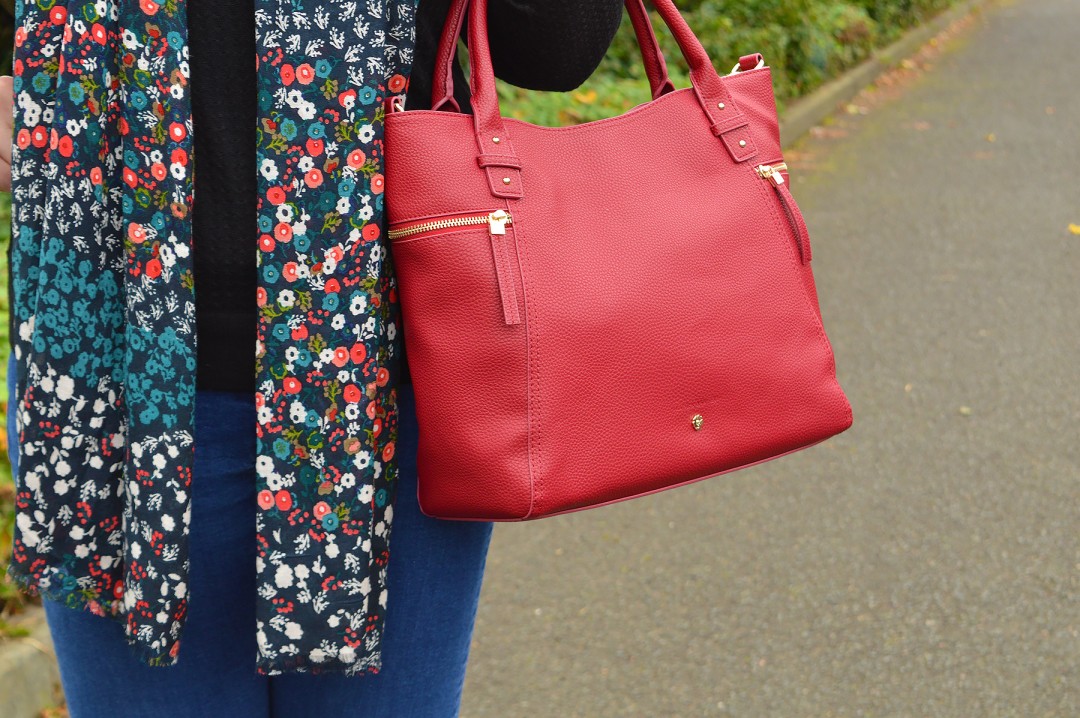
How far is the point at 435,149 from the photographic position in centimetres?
120

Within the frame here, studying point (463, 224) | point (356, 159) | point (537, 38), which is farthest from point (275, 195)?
point (537, 38)

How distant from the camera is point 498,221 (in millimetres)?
1214

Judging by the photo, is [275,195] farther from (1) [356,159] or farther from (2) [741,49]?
(2) [741,49]

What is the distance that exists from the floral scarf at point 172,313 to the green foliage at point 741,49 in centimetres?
507

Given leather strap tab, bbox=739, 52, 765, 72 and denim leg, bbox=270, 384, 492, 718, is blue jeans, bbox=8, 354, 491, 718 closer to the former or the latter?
denim leg, bbox=270, 384, 492, 718

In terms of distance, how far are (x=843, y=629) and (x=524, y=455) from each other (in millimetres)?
2021

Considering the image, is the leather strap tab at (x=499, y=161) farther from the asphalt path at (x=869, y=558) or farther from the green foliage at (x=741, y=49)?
the green foliage at (x=741, y=49)

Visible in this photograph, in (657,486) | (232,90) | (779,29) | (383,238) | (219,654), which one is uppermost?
(232,90)

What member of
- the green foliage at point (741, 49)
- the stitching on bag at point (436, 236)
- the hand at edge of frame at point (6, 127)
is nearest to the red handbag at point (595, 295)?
the stitching on bag at point (436, 236)

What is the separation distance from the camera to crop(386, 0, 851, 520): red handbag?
1200mm

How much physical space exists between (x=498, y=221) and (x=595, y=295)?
0.13 m

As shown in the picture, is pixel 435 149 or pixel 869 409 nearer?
pixel 435 149

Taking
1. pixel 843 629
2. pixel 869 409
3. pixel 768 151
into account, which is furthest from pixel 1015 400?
pixel 768 151

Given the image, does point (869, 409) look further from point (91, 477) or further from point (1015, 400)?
point (91, 477)
